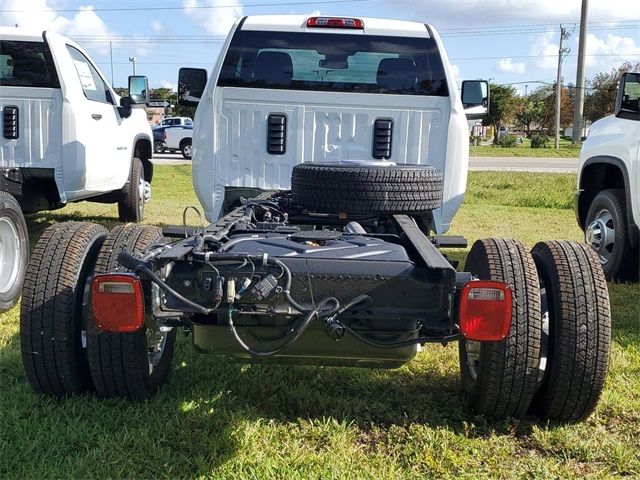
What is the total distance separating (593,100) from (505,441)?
210ft

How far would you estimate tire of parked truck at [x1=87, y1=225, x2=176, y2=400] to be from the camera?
2.87 metres

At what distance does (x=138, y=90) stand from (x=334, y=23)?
3162 millimetres

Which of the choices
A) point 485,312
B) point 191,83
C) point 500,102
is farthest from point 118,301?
point 500,102

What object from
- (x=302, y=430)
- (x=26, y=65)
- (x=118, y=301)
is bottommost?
(x=302, y=430)

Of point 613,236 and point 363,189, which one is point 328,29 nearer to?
point 363,189

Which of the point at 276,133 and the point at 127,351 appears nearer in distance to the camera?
the point at 127,351

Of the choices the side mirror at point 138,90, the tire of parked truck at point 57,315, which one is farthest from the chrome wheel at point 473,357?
the side mirror at point 138,90

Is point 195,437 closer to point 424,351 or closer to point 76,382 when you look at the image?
point 76,382

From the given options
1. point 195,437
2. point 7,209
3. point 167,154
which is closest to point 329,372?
point 195,437

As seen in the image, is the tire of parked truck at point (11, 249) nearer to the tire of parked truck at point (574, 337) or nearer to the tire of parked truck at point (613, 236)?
the tire of parked truck at point (574, 337)

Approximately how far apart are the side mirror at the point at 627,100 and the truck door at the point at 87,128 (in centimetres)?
490

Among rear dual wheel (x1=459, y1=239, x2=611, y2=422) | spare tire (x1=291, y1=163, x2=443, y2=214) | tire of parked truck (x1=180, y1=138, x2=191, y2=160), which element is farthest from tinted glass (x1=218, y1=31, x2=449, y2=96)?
tire of parked truck (x1=180, y1=138, x2=191, y2=160)

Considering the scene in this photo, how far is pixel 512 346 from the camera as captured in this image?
9.09 feet

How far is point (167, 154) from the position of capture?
30.7 meters
